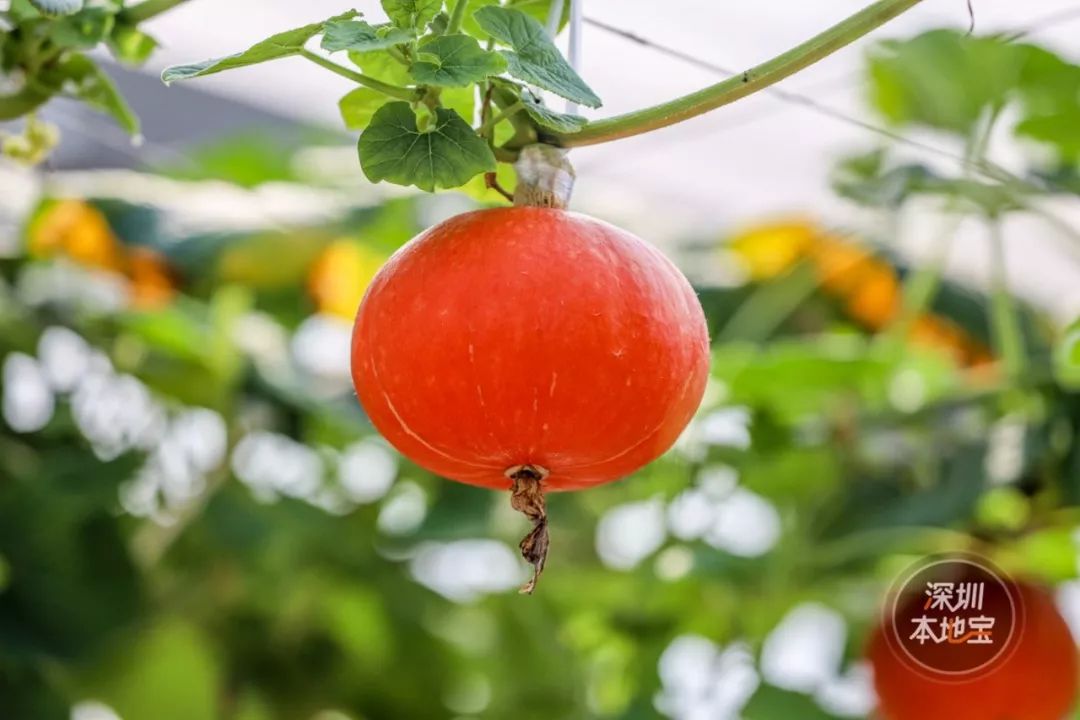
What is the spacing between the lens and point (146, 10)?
21.2 inches

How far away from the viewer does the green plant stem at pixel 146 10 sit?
54 centimetres

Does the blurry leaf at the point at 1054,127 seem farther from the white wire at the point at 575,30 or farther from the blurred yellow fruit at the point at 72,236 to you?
the blurred yellow fruit at the point at 72,236

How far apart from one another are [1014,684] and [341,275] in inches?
27.1

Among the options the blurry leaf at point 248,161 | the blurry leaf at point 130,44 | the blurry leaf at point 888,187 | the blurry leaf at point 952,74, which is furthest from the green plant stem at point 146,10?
the blurry leaf at point 248,161

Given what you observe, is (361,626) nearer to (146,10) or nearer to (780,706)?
(780,706)

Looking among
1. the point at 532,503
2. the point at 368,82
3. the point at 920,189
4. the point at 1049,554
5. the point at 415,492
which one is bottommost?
the point at 415,492

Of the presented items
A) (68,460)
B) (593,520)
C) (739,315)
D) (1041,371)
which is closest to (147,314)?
(68,460)

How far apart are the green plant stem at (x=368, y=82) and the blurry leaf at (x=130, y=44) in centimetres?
15

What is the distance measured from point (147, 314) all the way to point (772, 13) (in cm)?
81

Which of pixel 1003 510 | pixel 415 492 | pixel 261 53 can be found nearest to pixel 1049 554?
pixel 1003 510

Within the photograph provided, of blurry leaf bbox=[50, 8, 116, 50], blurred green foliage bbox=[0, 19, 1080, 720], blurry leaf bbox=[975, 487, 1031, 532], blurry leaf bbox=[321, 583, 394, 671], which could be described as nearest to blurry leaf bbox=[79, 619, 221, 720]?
blurred green foliage bbox=[0, 19, 1080, 720]

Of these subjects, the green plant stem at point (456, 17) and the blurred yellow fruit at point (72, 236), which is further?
the blurred yellow fruit at point (72, 236)

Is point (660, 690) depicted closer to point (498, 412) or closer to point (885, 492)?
point (885, 492)

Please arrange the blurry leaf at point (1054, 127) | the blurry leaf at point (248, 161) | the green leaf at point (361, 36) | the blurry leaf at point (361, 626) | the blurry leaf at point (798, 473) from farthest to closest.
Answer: the blurry leaf at point (248, 161)
the blurry leaf at point (361, 626)
the blurry leaf at point (798, 473)
the blurry leaf at point (1054, 127)
the green leaf at point (361, 36)
